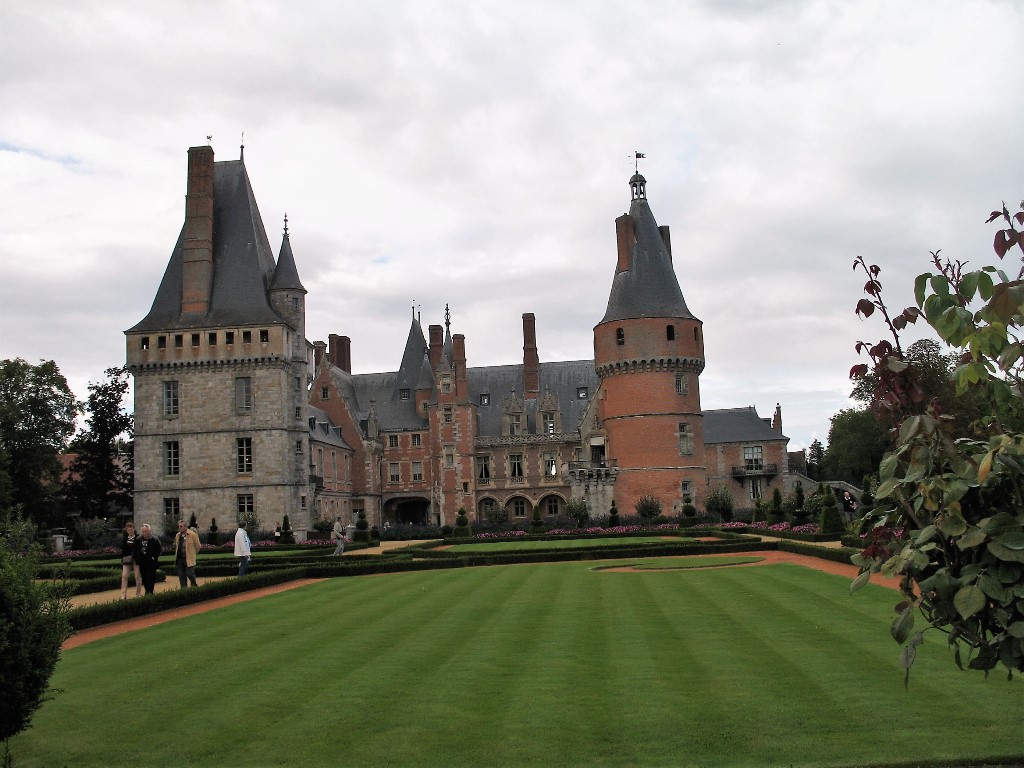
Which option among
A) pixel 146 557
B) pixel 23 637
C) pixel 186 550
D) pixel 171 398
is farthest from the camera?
pixel 171 398

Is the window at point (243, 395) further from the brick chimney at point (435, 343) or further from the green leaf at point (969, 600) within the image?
the green leaf at point (969, 600)

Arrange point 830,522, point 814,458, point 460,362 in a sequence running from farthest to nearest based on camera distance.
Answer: point 814,458
point 460,362
point 830,522

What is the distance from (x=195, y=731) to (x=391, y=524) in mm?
58274

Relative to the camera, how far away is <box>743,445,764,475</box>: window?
66.3 metres

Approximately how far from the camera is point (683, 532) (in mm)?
40094

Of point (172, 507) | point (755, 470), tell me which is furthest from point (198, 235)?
point (755, 470)

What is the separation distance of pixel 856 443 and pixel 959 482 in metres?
71.3

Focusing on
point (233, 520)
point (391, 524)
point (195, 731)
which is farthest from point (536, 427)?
point (195, 731)

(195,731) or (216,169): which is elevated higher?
(216,169)

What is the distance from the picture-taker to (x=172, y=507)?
162ft

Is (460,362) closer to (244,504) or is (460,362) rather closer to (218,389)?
(218,389)

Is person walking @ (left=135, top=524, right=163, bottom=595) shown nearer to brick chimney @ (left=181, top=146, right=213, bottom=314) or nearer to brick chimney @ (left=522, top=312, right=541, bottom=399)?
brick chimney @ (left=181, top=146, right=213, bottom=314)

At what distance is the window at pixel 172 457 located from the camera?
1956 inches

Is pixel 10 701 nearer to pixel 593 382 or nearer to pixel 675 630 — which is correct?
pixel 675 630
